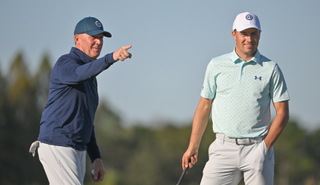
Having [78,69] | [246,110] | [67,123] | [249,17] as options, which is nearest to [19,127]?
[67,123]

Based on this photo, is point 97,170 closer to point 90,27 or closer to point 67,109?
point 67,109

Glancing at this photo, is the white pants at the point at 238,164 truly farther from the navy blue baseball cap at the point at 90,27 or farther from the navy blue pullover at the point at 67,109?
the navy blue baseball cap at the point at 90,27

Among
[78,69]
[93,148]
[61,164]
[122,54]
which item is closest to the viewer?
[122,54]

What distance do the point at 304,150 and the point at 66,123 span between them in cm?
13001

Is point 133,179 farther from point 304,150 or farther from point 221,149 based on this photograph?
point 221,149

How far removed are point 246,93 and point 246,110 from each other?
21cm

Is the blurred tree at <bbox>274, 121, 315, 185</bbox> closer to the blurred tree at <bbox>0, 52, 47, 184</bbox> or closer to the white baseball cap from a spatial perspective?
the blurred tree at <bbox>0, 52, 47, 184</bbox>

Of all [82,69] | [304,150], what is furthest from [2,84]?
[304,150]

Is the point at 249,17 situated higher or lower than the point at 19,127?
higher

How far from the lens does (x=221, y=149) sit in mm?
5629

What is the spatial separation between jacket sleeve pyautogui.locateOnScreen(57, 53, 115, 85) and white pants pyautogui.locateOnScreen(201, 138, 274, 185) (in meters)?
1.80

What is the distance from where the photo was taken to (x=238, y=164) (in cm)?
554

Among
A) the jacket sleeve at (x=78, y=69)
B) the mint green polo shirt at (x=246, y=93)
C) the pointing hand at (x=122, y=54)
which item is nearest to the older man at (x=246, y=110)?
the mint green polo shirt at (x=246, y=93)

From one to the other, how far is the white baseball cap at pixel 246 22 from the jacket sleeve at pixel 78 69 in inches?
64.7
